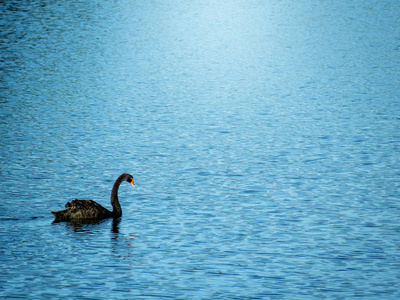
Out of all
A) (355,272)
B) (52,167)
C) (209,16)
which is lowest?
(355,272)

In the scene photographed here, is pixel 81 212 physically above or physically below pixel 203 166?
below

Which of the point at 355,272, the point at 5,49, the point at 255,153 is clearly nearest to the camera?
the point at 355,272

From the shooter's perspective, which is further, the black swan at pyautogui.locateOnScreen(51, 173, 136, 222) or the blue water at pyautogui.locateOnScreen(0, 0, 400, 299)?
the black swan at pyautogui.locateOnScreen(51, 173, 136, 222)

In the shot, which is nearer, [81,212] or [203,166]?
[81,212]

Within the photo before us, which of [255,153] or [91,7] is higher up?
[91,7]

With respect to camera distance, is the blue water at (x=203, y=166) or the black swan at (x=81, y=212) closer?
the blue water at (x=203, y=166)

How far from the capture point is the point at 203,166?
29578 mm

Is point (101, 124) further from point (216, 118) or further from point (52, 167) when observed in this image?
point (52, 167)

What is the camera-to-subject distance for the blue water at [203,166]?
59.2 ft

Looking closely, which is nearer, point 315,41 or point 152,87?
point 152,87

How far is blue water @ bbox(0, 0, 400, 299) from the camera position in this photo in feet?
59.2

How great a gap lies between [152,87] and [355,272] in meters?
32.6

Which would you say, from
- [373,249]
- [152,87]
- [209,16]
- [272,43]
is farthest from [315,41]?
[373,249]

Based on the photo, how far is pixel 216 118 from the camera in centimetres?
3981
